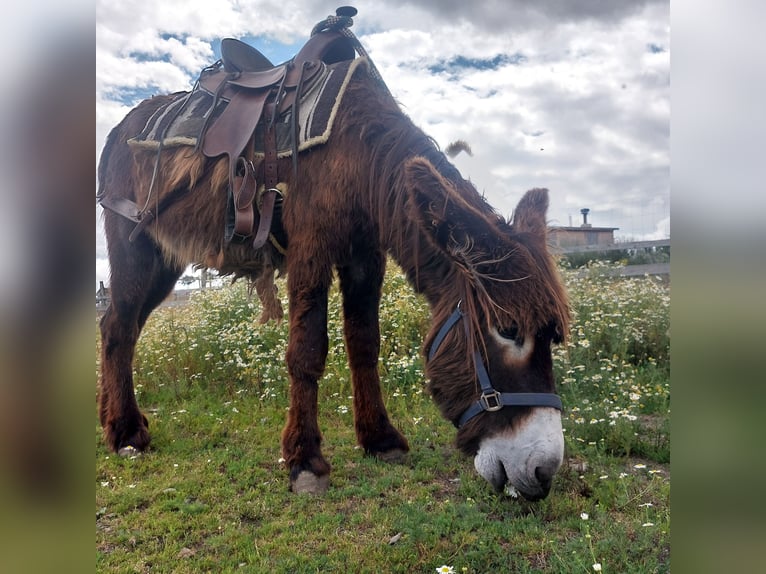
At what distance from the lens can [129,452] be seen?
129 inches

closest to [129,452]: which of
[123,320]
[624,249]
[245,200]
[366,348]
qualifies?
[123,320]

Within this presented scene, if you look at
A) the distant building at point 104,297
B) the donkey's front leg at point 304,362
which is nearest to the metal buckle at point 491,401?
the donkey's front leg at point 304,362

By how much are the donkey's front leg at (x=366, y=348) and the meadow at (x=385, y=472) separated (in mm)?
188

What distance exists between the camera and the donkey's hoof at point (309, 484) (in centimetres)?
263

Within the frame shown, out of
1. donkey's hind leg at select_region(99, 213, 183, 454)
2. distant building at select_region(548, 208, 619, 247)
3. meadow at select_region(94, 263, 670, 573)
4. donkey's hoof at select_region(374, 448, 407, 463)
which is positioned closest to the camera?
meadow at select_region(94, 263, 670, 573)

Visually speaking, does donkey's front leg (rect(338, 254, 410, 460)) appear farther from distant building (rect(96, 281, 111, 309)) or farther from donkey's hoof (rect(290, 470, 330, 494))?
distant building (rect(96, 281, 111, 309))

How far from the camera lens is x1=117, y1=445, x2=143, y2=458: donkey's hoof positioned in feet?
10.7

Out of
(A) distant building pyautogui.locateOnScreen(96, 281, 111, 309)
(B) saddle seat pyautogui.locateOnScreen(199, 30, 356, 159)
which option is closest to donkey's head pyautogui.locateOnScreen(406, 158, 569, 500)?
(B) saddle seat pyautogui.locateOnScreen(199, 30, 356, 159)

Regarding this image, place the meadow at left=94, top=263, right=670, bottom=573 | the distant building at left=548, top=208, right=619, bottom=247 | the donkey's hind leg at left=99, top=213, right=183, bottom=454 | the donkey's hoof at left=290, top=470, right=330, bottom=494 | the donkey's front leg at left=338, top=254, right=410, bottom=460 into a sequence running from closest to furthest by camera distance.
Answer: the meadow at left=94, top=263, right=670, bottom=573 < the donkey's hoof at left=290, top=470, right=330, bottom=494 < the donkey's front leg at left=338, top=254, right=410, bottom=460 < the donkey's hind leg at left=99, top=213, right=183, bottom=454 < the distant building at left=548, top=208, right=619, bottom=247

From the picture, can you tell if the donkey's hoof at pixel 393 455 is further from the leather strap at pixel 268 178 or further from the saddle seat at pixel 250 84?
the saddle seat at pixel 250 84

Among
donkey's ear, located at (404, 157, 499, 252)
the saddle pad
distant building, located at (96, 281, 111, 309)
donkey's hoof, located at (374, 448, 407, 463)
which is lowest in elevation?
donkey's hoof, located at (374, 448, 407, 463)

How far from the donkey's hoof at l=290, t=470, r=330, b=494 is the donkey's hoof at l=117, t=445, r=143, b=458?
53.2 inches
